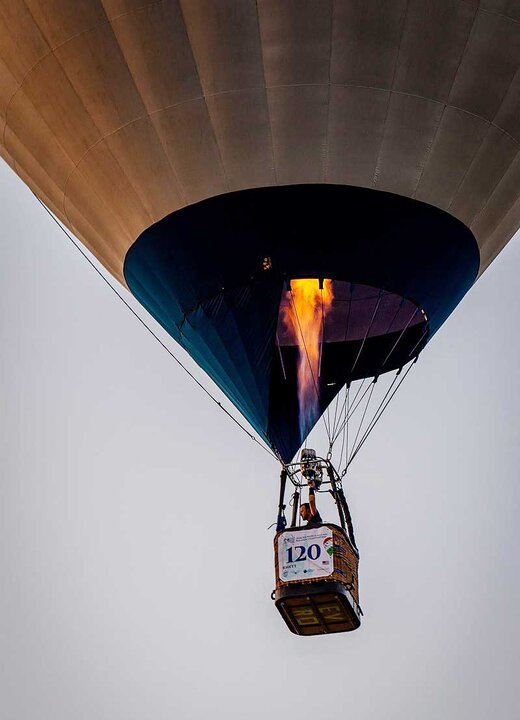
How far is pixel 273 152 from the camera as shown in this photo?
8023mm

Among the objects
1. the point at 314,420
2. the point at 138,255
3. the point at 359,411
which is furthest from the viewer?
the point at 359,411

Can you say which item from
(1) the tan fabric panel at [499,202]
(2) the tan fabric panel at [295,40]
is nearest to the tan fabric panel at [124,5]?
(2) the tan fabric panel at [295,40]

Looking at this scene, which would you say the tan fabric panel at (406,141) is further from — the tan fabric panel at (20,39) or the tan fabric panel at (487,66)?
the tan fabric panel at (20,39)

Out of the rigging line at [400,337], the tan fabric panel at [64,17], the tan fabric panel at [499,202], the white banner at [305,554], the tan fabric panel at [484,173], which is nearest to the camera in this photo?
the white banner at [305,554]

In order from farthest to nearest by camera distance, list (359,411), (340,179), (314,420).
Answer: (359,411) < (314,420) < (340,179)

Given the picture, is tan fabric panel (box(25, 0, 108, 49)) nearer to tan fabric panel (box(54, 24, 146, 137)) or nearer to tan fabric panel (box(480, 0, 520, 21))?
tan fabric panel (box(54, 24, 146, 137))

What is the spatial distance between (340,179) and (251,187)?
23.4 inches

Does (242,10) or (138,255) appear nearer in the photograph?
(242,10)

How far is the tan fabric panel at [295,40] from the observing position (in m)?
7.50

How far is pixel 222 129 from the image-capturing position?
7.98m

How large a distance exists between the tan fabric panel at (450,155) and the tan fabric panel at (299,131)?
2.43 feet

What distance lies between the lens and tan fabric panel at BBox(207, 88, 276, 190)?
7.87m

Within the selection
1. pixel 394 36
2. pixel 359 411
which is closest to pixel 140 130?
pixel 394 36

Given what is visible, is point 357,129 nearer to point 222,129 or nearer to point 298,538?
point 222,129
